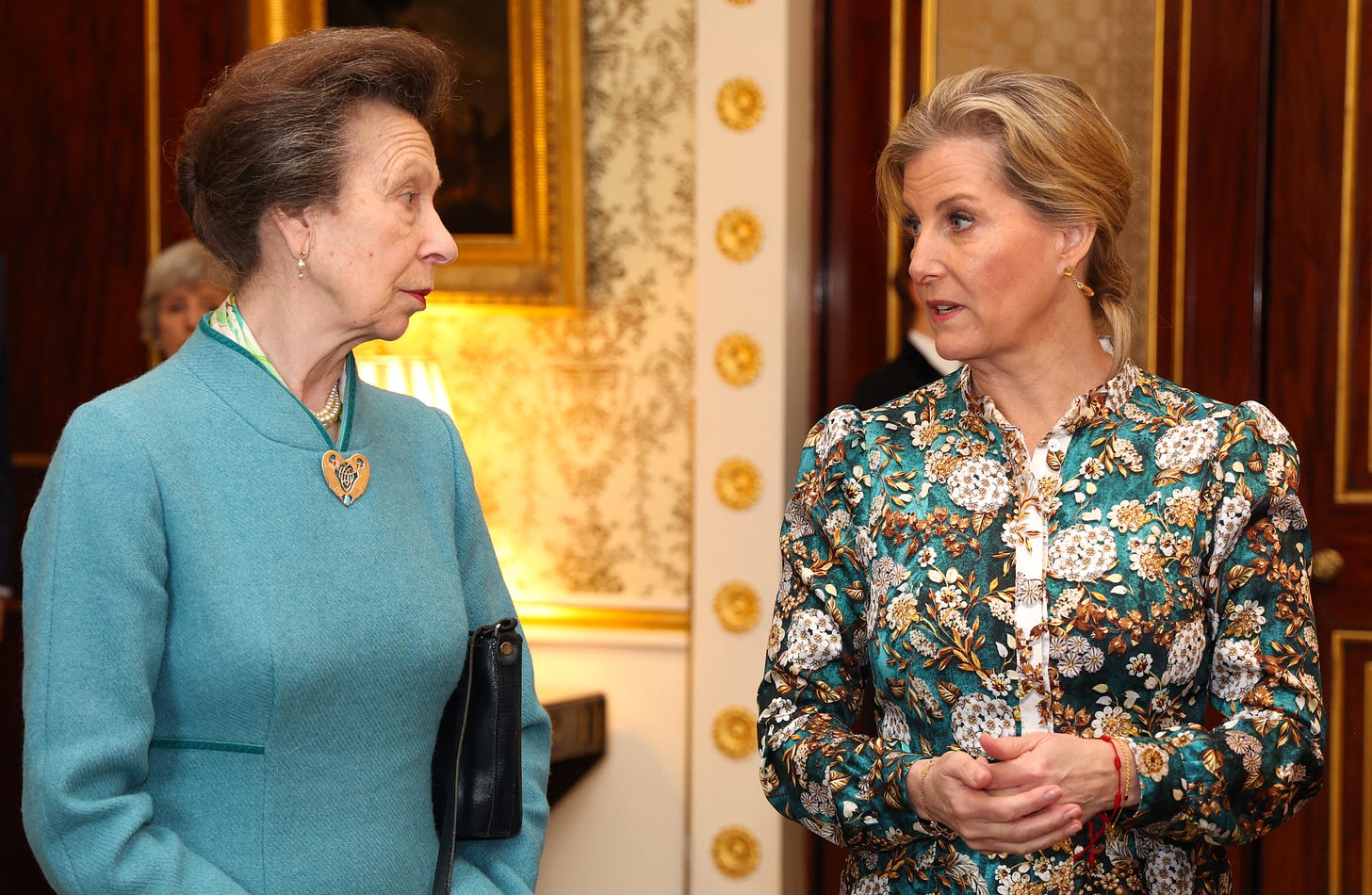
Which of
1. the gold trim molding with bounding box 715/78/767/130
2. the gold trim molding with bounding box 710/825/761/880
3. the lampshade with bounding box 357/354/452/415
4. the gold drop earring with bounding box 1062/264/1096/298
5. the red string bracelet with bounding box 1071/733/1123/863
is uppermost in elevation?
the gold trim molding with bounding box 715/78/767/130

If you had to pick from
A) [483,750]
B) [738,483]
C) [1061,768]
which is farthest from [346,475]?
[738,483]

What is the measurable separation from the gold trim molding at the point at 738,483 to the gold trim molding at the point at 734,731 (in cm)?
49

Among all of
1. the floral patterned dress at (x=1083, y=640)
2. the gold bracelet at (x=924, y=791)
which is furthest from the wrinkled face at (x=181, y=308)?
the gold bracelet at (x=924, y=791)

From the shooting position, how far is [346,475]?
5.22 feet

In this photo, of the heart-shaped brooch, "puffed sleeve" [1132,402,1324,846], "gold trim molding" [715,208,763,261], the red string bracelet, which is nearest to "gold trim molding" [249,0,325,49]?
"gold trim molding" [715,208,763,261]

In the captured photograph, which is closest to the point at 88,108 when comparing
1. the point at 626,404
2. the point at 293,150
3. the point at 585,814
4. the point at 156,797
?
the point at 626,404

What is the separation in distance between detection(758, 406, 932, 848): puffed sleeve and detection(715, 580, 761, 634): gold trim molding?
1.40m

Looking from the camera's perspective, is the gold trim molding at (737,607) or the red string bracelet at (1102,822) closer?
the red string bracelet at (1102,822)

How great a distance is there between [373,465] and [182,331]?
2009 mm

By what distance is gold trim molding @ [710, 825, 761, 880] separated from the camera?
10.9 feet

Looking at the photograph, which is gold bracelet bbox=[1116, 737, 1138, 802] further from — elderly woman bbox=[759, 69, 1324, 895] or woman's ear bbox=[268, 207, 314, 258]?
woman's ear bbox=[268, 207, 314, 258]

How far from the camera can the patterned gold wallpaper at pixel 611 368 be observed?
11.8 ft

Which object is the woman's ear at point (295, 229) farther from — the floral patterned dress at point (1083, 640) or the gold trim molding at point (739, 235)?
the gold trim molding at point (739, 235)

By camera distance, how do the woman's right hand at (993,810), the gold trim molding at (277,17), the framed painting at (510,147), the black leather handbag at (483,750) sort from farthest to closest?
1. the gold trim molding at (277,17)
2. the framed painting at (510,147)
3. the black leather handbag at (483,750)
4. the woman's right hand at (993,810)
